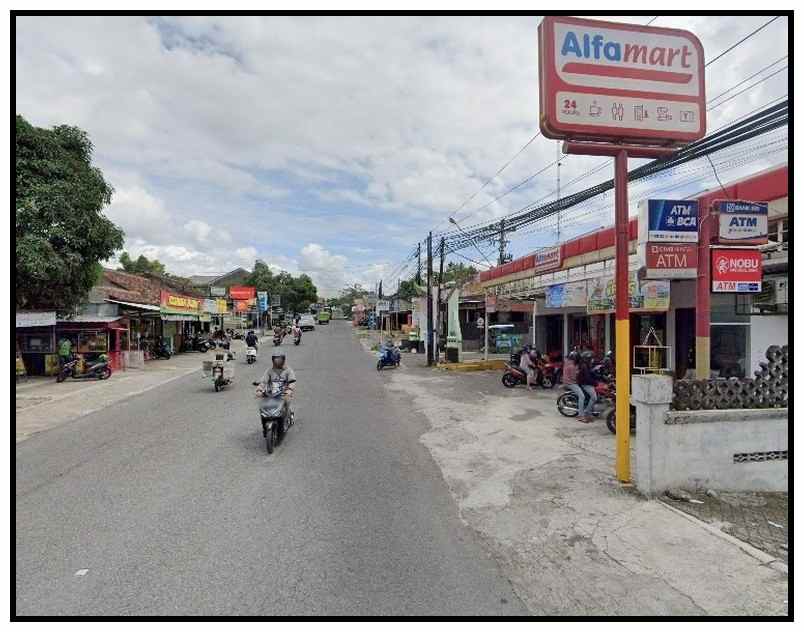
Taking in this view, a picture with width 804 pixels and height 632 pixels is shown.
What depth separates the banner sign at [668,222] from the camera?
7414 mm

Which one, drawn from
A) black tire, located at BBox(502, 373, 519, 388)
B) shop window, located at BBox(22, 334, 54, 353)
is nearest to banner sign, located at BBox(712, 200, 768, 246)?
black tire, located at BBox(502, 373, 519, 388)

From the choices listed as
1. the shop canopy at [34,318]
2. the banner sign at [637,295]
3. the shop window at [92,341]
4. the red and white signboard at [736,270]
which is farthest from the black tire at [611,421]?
the shop window at [92,341]

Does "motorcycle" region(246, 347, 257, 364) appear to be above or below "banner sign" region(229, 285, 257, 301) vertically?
below

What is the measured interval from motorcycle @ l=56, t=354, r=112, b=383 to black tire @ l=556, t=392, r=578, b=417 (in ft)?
49.2

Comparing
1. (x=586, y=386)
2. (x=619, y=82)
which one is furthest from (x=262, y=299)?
(x=619, y=82)

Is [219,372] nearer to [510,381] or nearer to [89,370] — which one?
[89,370]

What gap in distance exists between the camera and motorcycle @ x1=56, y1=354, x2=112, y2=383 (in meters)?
16.6

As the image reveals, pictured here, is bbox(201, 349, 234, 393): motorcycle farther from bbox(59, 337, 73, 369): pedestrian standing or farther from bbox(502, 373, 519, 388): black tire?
bbox(502, 373, 519, 388): black tire

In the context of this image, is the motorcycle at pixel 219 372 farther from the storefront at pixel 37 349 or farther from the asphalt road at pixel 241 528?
the storefront at pixel 37 349

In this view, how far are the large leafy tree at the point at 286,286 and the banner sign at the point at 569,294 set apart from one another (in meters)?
58.4

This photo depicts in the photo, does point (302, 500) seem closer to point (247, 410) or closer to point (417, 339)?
point (247, 410)

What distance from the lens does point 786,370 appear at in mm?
5922

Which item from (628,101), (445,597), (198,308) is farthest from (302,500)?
(198,308)

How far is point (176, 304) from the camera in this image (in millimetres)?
24438
